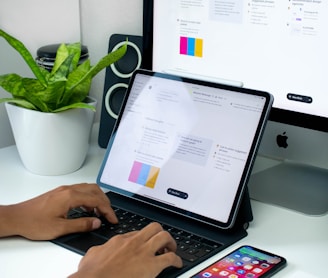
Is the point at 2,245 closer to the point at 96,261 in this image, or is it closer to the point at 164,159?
the point at 96,261

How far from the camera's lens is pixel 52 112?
1.12m

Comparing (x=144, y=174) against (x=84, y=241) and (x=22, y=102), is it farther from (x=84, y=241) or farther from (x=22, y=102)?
(x=22, y=102)

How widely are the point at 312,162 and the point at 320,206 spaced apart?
0.31 feet

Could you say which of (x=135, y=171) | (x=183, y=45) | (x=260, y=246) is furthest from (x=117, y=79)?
(x=260, y=246)

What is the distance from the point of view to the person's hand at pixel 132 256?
29.9 inches

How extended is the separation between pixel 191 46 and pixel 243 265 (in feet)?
Result: 1.59

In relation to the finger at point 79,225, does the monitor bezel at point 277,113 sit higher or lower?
higher

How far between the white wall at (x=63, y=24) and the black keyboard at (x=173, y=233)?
485mm

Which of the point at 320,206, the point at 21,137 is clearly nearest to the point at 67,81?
the point at 21,137

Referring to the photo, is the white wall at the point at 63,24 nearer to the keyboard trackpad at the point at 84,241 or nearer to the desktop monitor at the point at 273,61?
the desktop monitor at the point at 273,61

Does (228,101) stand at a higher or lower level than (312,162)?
higher

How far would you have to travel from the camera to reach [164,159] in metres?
0.99

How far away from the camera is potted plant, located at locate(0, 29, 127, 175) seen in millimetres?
1102

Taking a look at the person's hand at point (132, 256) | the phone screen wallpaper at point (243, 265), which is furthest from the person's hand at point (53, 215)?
the phone screen wallpaper at point (243, 265)
